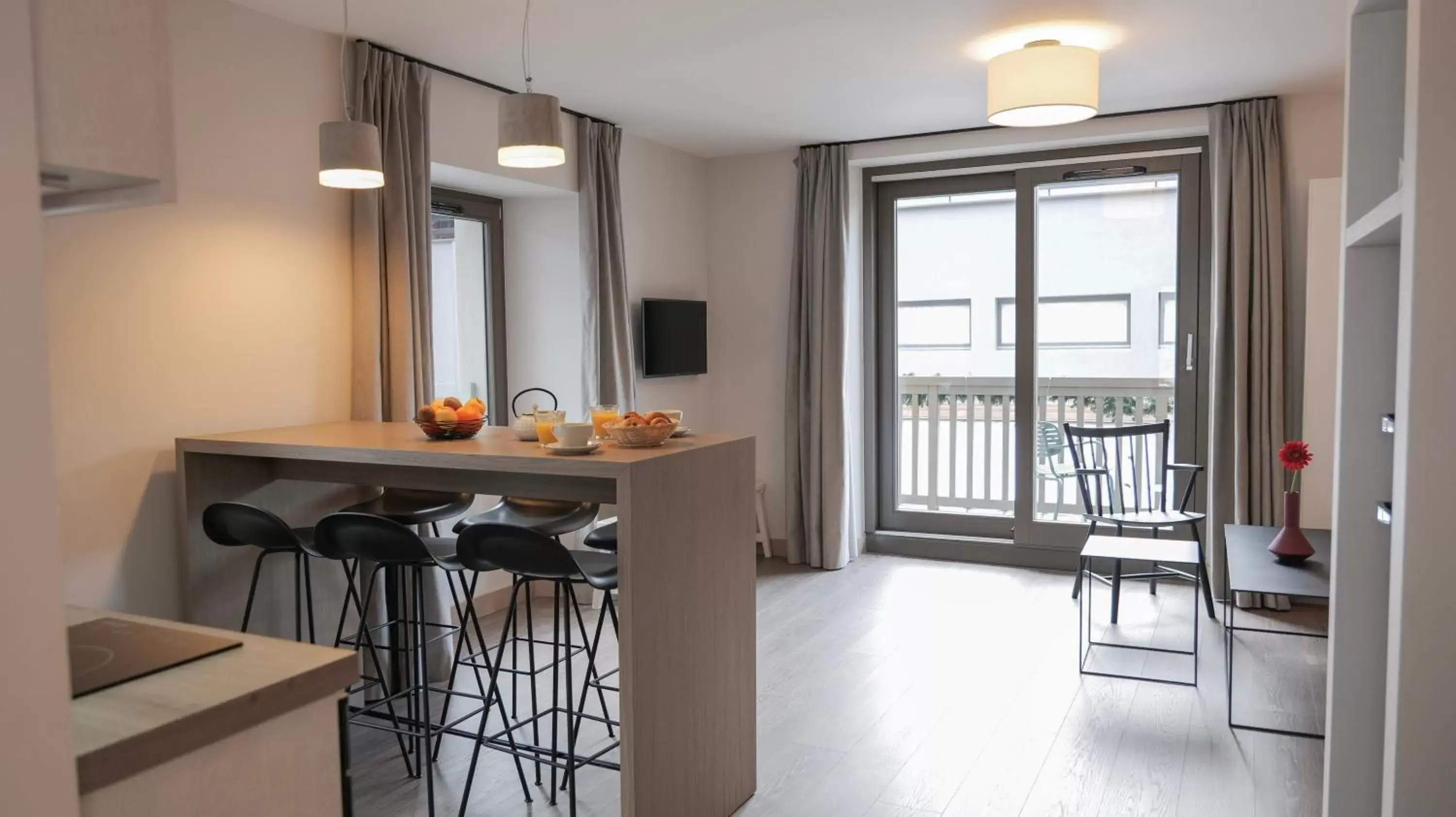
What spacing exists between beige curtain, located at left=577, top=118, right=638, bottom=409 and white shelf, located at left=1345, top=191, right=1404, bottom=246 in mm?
3810

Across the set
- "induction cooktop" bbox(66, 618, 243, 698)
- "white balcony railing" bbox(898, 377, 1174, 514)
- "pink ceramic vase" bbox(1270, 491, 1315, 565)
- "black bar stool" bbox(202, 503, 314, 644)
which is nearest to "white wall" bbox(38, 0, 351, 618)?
"black bar stool" bbox(202, 503, 314, 644)

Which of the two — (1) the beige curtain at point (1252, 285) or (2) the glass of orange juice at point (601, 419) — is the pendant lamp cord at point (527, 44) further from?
(1) the beige curtain at point (1252, 285)

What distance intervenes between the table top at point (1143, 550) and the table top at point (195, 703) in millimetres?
3343

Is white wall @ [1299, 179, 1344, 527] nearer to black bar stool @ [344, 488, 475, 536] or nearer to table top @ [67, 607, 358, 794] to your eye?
black bar stool @ [344, 488, 475, 536]

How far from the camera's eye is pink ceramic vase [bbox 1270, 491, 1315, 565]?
3.50 meters

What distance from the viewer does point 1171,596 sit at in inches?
205

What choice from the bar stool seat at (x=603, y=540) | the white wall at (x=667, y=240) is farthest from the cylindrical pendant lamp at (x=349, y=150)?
the white wall at (x=667, y=240)

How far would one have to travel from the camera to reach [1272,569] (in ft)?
11.2

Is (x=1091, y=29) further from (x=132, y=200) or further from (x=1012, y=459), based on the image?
(x=132, y=200)

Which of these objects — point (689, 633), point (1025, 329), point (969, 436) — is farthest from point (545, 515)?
point (969, 436)

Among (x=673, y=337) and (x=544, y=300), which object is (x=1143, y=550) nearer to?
(x=673, y=337)

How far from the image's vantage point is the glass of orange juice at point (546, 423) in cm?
273

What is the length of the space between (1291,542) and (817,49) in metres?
2.63

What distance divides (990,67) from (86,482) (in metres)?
3.58
